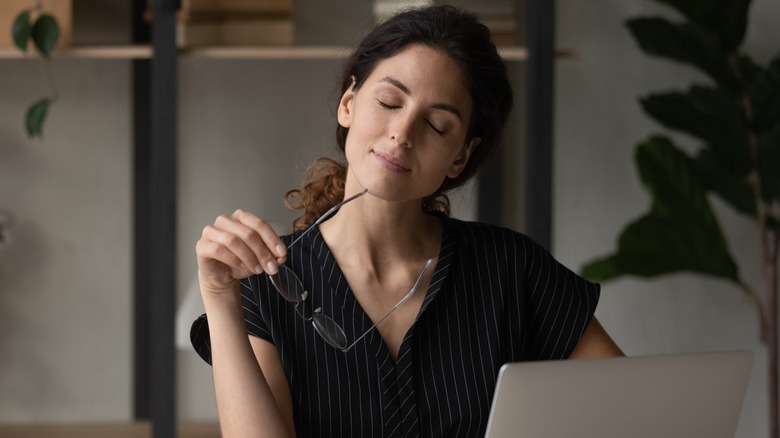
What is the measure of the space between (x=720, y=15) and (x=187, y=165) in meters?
1.65

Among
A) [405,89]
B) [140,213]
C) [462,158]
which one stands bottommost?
[140,213]

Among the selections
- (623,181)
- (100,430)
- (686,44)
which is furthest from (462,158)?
(100,430)

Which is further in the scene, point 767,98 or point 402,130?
point 767,98

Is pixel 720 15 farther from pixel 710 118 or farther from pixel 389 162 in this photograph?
pixel 389 162

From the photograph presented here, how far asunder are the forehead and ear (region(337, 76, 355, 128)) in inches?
2.3

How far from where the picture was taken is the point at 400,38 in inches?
53.2

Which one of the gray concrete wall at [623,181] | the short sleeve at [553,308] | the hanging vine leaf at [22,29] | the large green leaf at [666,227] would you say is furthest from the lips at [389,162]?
the gray concrete wall at [623,181]

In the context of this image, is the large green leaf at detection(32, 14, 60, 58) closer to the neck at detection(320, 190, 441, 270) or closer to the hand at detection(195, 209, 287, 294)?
the neck at detection(320, 190, 441, 270)

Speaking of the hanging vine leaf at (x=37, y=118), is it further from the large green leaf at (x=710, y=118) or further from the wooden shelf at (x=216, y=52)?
the large green leaf at (x=710, y=118)

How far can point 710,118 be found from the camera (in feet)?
9.20

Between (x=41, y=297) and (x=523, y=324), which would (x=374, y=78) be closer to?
(x=523, y=324)

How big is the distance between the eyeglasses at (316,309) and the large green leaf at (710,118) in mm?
1634

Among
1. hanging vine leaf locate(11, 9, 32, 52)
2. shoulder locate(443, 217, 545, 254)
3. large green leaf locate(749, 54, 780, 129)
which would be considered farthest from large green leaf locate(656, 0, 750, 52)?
hanging vine leaf locate(11, 9, 32, 52)

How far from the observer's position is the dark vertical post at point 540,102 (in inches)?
104
